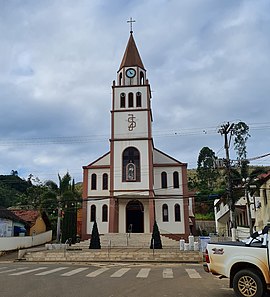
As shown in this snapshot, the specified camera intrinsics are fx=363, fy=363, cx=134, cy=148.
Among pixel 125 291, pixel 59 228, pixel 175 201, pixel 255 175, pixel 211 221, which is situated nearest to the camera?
pixel 125 291

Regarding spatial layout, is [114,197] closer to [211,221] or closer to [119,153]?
[119,153]

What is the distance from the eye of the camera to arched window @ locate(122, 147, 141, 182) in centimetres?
3734

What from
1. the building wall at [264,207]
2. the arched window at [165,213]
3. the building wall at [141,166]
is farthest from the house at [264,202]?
the building wall at [141,166]

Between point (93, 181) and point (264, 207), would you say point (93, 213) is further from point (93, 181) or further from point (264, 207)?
point (264, 207)

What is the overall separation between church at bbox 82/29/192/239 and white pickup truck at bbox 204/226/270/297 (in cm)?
2742

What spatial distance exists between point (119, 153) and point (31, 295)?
2988cm

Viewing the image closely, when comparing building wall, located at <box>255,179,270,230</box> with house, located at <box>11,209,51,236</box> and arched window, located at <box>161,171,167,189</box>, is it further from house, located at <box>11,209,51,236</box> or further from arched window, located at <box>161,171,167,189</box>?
house, located at <box>11,209,51,236</box>

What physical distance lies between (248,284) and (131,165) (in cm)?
3013

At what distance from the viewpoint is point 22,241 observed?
102ft

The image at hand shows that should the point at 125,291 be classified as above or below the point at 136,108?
below

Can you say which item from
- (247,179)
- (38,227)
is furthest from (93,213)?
(247,179)

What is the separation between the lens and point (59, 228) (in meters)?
35.2

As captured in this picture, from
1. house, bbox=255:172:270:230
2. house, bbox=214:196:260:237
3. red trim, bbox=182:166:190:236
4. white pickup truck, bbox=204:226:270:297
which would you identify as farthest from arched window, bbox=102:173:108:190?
white pickup truck, bbox=204:226:270:297

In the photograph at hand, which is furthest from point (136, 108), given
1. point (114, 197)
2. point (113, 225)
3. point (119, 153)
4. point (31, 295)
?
point (31, 295)
